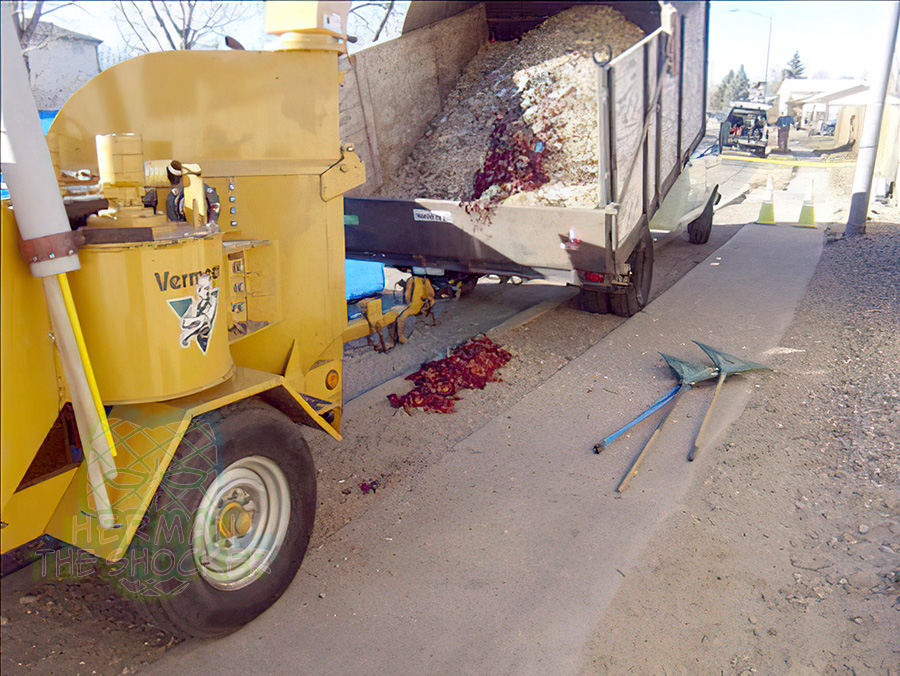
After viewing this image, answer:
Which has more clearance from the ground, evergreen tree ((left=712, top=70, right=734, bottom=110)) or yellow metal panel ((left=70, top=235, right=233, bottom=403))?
yellow metal panel ((left=70, top=235, right=233, bottom=403))

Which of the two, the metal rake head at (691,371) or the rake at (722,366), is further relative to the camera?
the metal rake head at (691,371)

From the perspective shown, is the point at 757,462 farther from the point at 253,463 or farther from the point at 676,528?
the point at 253,463

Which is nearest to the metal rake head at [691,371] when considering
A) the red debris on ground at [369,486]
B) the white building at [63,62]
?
the red debris on ground at [369,486]

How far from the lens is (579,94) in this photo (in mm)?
6684

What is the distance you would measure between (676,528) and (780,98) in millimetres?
48401

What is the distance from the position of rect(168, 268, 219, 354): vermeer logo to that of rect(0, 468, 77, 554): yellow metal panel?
0.67 m

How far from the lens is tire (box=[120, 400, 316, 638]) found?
269 centimetres

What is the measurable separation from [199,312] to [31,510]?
93 centimetres

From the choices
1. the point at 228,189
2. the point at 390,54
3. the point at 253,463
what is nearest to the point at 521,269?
the point at 390,54

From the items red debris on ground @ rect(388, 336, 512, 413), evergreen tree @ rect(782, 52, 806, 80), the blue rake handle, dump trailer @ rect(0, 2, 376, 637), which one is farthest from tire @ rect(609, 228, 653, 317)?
evergreen tree @ rect(782, 52, 806, 80)

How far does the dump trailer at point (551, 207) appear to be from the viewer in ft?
18.4

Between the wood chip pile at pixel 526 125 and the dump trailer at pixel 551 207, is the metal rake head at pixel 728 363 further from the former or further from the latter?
the wood chip pile at pixel 526 125

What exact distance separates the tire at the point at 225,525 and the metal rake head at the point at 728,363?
364 cm

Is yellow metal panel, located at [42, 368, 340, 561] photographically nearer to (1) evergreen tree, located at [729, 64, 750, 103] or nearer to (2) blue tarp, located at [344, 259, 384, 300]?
(2) blue tarp, located at [344, 259, 384, 300]
